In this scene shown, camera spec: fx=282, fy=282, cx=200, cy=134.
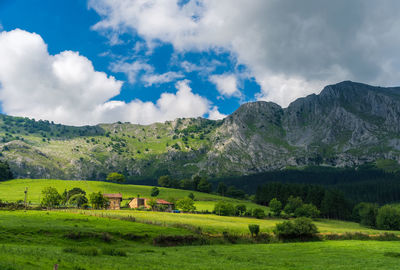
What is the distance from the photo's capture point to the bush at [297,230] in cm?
7569

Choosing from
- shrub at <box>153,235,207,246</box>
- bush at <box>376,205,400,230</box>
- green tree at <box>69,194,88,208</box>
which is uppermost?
green tree at <box>69,194,88,208</box>

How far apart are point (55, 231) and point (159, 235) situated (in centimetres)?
2050

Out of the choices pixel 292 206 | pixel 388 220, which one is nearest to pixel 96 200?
pixel 292 206

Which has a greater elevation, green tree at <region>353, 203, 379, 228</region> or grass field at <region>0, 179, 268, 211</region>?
grass field at <region>0, 179, 268, 211</region>

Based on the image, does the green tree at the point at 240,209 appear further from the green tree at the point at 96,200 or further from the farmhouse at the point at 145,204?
the green tree at the point at 96,200

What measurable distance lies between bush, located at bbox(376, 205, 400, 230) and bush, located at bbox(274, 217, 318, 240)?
7741cm

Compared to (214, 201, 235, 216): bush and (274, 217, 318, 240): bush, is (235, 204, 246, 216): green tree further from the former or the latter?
(274, 217, 318, 240): bush

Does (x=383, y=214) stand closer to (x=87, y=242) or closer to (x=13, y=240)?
(x=87, y=242)

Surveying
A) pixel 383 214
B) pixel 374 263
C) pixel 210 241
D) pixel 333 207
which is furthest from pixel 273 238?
pixel 333 207

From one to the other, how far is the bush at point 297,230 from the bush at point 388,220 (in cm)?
7741

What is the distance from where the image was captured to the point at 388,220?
130 m

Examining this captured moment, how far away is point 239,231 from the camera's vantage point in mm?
76688

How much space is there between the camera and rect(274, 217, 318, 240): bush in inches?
2980

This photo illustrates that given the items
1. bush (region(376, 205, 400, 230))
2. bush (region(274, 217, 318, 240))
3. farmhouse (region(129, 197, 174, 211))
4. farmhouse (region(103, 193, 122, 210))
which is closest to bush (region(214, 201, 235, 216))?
farmhouse (region(129, 197, 174, 211))
